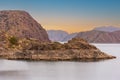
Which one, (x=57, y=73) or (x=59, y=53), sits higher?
(x=59, y=53)

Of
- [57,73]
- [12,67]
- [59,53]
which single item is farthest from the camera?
[59,53]

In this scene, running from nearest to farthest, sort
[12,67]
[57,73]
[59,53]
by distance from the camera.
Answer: [57,73] → [12,67] → [59,53]

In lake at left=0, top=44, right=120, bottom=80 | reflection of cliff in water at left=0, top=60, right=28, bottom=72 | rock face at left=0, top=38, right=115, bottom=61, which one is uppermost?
rock face at left=0, top=38, right=115, bottom=61

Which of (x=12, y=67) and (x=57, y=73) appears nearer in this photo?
(x=57, y=73)

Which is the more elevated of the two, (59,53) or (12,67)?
(59,53)

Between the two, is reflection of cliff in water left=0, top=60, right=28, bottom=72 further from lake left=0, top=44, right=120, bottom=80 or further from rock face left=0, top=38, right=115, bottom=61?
rock face left=0, top=38, right=115, bottom=61

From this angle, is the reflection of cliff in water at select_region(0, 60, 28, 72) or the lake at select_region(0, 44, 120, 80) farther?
the reflection of cliff in water at select_region(0, 60, 28, 72)

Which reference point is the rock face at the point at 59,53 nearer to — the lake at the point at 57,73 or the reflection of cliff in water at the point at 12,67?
the reflection of cliff in water at the point at 12,67

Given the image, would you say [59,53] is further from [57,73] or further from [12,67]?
[57,73]

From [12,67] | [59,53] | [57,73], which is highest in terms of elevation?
[59,53]

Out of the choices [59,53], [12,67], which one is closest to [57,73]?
[12,67]

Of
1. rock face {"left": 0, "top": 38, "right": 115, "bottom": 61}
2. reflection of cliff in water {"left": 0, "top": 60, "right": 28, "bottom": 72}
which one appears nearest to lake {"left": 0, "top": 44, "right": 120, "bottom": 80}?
reflection of cliff in water {"left": 0, "top": 60, "right": 28, "bottom": 72}

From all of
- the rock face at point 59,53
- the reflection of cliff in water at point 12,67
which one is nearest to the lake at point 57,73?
the reflection of cliff in water at point 12,67

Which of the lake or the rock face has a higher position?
the rock face
